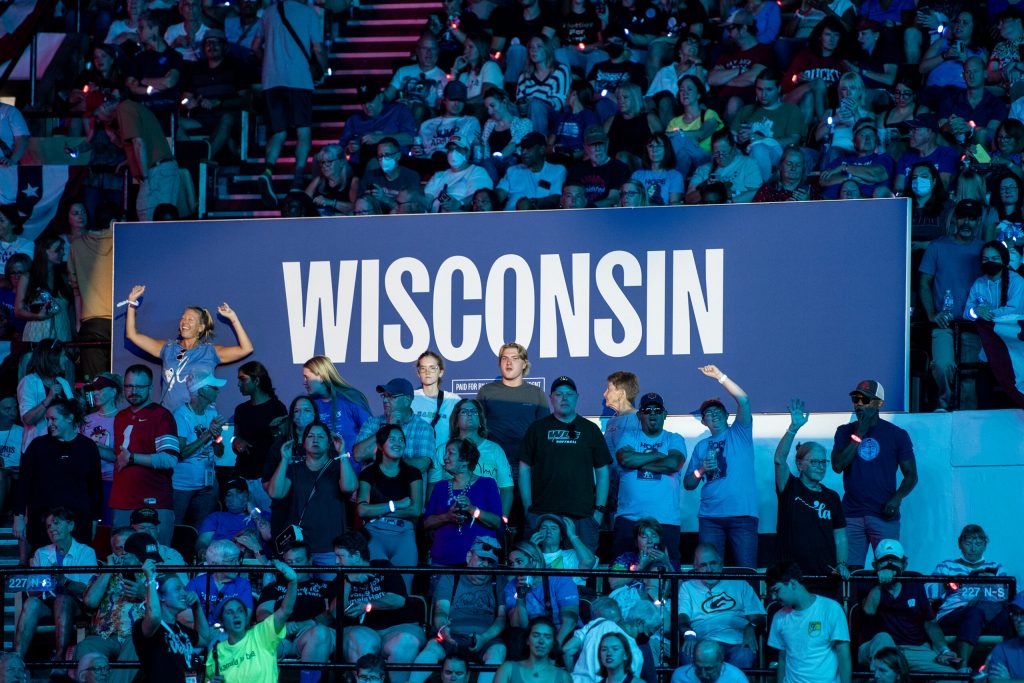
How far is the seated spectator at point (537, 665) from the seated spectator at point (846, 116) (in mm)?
6152

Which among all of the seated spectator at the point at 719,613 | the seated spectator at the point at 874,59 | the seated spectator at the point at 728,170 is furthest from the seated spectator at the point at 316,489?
the seated spectator at the point at 874,59

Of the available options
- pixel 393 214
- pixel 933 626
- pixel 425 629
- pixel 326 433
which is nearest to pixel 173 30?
→ pixel 393 214

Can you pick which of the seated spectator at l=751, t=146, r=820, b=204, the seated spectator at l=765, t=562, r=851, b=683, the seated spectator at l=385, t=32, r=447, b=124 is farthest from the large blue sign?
the seated spectator at l=765, t=562, r=851, b=683

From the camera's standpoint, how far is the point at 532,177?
1681cm

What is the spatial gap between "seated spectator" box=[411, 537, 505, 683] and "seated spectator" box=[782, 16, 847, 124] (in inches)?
239

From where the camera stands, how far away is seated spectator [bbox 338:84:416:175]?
57.9 feet

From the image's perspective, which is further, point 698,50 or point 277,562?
point 698,50

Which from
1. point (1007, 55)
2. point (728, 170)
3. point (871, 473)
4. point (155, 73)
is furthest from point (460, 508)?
point (155, 73)

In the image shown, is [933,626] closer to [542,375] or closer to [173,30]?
[542,375]

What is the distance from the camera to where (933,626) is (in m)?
12.7

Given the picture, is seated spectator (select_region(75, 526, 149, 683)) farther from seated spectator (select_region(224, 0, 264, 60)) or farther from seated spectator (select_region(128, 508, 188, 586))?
seated spectator (select_region(224, 0, 264, 60))

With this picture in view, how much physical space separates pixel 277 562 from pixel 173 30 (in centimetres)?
935

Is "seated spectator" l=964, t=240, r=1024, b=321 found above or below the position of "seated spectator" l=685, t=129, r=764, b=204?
below

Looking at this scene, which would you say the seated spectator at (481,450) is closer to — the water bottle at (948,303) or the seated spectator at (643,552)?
the seated spectator at (643,552)
